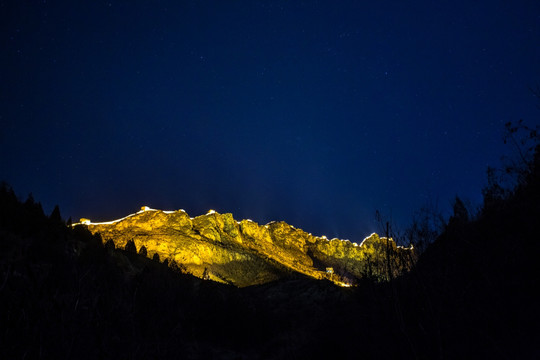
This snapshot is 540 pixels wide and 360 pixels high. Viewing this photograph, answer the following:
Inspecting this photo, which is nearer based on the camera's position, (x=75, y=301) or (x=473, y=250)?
(x=75, y=301)

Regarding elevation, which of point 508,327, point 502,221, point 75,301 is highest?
point 502,221

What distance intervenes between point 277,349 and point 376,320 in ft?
19.0

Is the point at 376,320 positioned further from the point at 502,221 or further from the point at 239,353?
the point at 239,353

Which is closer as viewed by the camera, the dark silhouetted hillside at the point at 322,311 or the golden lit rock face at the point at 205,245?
the dark silhouetted hillside at the point at 322,311

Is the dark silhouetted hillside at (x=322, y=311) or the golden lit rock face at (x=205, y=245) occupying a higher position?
the golden lit rock face at (x=205, y=245)

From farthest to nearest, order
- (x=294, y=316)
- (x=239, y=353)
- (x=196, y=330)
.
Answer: (x=294, y=316), (x=196, y=330), (x=239, y=353)

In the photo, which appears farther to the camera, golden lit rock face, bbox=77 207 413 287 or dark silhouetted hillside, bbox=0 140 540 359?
golden lit rock face, bbox=77 207 413 287

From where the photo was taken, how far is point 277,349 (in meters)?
12.3

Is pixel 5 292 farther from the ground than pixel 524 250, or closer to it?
closer to it

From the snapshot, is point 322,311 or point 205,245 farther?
point 205,245

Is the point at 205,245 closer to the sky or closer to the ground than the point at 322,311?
closer to the sky

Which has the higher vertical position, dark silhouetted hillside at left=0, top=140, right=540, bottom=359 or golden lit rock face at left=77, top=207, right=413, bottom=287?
golden lit rock face at left=77, top=207, right=413, bottom=287

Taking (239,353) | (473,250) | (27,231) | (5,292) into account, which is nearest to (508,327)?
(473,250)

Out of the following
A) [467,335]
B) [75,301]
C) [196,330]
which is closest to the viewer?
[75,301]
